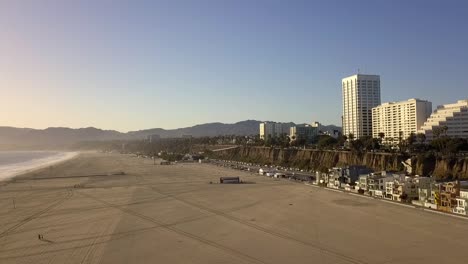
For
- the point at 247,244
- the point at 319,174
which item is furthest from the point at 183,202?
the point at 319,174

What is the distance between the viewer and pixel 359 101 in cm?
9756

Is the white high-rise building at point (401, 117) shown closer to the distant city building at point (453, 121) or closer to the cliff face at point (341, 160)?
the distant city building at point (453, 121)

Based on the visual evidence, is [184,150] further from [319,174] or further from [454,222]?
[454,222]

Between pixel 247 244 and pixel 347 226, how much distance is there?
6.45 m

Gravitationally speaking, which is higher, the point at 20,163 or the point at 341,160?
the point at 341,160

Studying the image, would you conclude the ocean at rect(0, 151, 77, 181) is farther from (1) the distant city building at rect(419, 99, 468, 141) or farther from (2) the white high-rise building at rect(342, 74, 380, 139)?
(2) the white high-rise building at rect(342, 74, 380, 139)

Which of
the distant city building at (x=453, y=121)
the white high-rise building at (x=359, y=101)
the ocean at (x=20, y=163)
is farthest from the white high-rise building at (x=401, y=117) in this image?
the ocean at (x=20, y=163)

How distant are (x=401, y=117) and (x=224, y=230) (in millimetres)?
68709

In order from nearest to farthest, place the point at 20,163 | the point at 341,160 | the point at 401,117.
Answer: the point at 341,160
the point at 401,117
the point at 20,163

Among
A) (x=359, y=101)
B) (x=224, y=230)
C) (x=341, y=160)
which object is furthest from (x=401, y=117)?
(x=224, y=230)

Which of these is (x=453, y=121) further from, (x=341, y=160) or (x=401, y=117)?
(x=341, y=160)

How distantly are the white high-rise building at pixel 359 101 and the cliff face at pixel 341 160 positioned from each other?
27.8 meters

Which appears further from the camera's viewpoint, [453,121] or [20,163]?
[20,163]

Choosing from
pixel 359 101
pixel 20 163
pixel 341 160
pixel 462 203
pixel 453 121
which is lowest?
pixel 20 163
